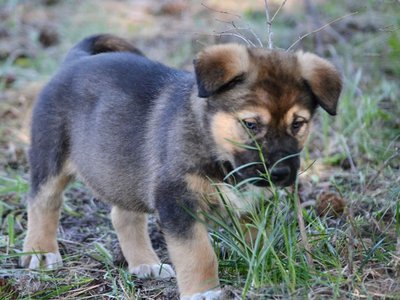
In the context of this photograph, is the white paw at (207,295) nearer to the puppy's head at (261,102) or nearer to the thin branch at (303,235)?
the thin branch at (303,235)

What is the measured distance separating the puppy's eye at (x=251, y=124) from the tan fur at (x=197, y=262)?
1.90 feet

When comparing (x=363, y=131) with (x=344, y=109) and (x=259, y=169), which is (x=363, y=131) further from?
(x=259, y=169)

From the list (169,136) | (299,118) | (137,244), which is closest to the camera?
(299,118)

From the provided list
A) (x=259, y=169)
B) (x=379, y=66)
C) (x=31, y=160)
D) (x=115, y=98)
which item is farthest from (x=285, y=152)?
(x=379, y=66)

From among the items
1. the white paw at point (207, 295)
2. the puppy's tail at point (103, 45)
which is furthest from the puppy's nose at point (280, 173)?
the puppy's tail at point (103, 45)

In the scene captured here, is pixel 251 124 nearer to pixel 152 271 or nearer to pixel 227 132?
pixel 227 132

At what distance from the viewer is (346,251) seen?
4.05 m

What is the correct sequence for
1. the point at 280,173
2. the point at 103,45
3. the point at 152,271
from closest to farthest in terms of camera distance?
the point at 280,173, the point at 152,271, the point at 103,45

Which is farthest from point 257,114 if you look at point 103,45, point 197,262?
point 103,45

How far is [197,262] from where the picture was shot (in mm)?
3986

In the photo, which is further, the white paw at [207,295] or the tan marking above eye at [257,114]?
the white paw at [207,295]

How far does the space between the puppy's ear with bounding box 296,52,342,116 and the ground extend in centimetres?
16

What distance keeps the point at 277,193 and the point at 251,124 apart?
Result: 38cm

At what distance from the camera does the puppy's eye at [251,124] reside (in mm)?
3835
